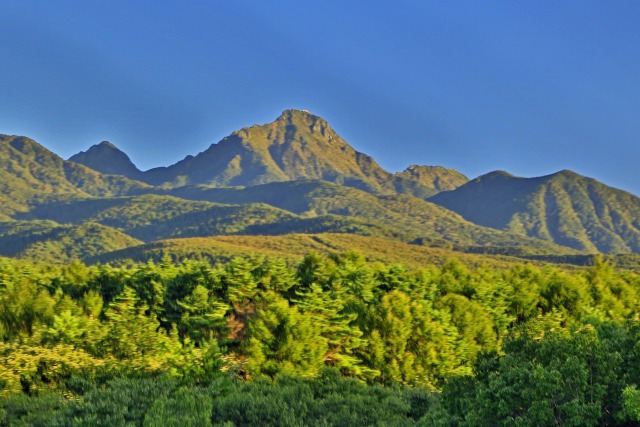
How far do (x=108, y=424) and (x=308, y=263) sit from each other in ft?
112

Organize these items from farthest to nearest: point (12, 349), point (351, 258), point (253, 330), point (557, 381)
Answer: point (351, 258) < point (253, 330) < point (12, 349) < point (557, 381)

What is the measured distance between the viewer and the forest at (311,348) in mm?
13898

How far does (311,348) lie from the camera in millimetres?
35906

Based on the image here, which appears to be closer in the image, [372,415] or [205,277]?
[372,415]

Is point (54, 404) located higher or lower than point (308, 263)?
lower

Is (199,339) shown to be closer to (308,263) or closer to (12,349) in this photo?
(12,349)

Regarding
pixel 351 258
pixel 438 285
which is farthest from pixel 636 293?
pixel 351 258

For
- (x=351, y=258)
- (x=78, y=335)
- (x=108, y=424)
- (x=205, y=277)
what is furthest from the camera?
(x=351, y=258)

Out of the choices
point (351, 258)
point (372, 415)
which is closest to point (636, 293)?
point (351, 258)

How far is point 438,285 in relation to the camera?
59.1 meters

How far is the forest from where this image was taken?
1390cm

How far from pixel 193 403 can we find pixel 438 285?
4356 cm

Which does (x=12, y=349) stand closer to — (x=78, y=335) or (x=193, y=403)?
(x=78, y=335)

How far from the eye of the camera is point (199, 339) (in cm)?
3716
